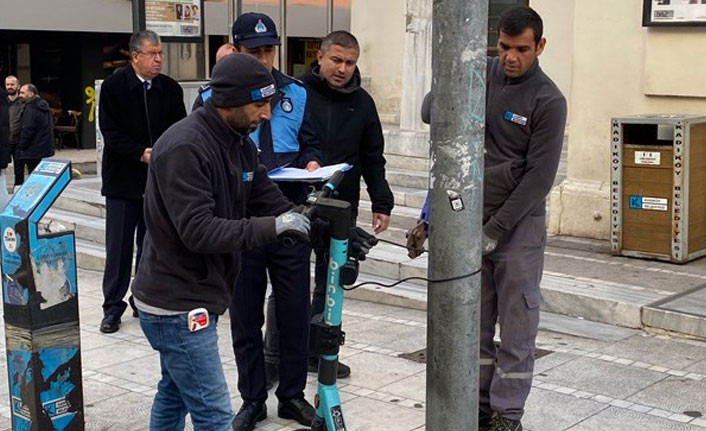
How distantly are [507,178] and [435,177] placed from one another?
38.3 inches

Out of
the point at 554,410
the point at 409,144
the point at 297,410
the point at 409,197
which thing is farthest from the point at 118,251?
the point at 409,144

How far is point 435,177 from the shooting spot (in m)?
3.77

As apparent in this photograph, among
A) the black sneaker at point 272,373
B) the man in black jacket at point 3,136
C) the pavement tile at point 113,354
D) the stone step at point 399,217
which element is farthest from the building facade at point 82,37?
the black sneaker at point 272,373

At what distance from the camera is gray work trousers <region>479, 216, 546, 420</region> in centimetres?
471

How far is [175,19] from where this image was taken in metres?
10.1

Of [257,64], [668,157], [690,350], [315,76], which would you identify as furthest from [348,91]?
[668,157]

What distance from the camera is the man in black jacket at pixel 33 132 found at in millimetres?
14062

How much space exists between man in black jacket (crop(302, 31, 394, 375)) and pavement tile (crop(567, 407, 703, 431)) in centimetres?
142

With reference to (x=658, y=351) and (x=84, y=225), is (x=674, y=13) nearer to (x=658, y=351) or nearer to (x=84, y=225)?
(x=658, y=351)

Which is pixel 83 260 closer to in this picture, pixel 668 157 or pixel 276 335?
pixel 276 335

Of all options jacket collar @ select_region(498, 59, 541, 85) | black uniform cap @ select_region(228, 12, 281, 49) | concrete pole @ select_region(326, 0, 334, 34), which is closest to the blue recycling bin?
black uniform cap @ select_region(228, 12, 281, 49)

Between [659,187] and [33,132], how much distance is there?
9061 millimetres

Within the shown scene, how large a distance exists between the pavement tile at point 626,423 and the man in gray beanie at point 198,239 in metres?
1.99

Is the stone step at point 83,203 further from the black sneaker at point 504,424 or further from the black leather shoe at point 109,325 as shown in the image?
the black sneaker at point 504,424
